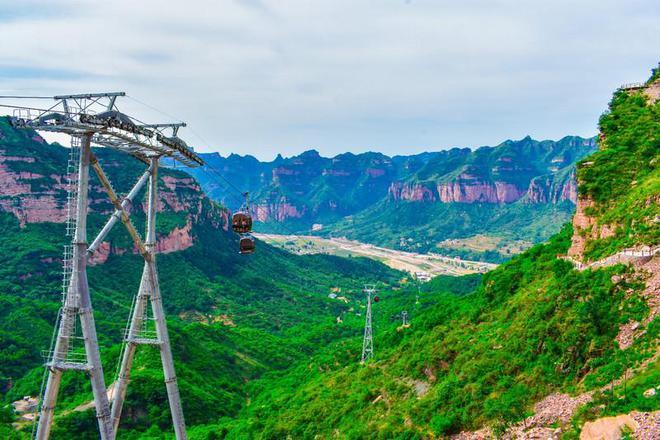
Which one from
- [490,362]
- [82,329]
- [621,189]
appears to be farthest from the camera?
[621,189]

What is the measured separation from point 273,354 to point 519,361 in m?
55.0

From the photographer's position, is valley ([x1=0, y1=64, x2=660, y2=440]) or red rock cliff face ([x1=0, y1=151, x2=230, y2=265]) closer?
valley ([x1=0, y1=64, x2=660, y2=440])

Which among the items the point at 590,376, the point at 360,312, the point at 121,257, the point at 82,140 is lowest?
the point at 360,312

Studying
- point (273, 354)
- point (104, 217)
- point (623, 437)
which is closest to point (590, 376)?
point (623, 437)

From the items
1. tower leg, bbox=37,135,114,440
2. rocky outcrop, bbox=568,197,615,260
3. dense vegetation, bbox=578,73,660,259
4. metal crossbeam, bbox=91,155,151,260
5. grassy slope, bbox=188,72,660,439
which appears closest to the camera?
tower leg, bbox=37,135,114,440

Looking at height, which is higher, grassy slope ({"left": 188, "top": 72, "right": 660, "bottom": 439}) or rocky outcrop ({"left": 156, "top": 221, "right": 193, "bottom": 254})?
grassy slope ({"left": 188, "top": 72, "right": 660, "bottom": 439})

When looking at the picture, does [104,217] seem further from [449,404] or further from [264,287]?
[449,404]

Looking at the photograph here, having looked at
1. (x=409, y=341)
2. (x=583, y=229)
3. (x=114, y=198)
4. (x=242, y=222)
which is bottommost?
(x=409, y=341)

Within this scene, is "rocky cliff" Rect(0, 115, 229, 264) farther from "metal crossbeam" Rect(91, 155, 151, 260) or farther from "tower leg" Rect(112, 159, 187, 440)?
"metal crossbeam" Rect(91, 155, 151, 260)

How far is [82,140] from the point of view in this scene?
18094 millimetres

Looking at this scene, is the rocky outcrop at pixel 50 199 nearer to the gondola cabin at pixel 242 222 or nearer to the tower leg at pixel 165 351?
the gondola cabin at pixel 242 222

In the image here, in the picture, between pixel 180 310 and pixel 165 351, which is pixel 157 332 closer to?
pixel 165 351

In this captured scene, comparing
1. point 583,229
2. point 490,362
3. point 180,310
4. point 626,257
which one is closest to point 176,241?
point 180,310

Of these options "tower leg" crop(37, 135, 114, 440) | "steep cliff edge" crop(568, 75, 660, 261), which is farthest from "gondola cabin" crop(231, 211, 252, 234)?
"steep cliff edge" crop(568, 75, 660, 261)
